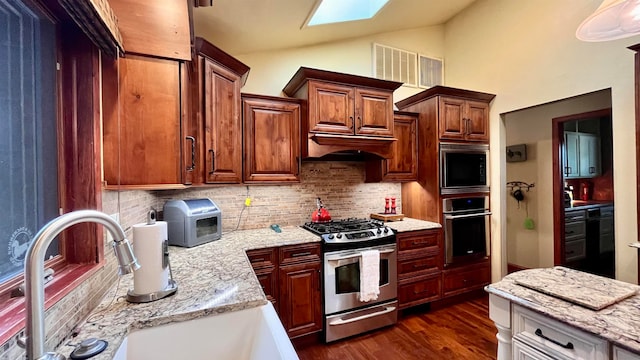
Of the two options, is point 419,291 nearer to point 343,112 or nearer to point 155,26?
point 343,112

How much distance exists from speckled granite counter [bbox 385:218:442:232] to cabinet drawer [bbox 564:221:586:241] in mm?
2039

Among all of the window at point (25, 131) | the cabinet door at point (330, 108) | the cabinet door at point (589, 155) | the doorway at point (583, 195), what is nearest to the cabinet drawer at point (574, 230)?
the doorway at point (583, 195)

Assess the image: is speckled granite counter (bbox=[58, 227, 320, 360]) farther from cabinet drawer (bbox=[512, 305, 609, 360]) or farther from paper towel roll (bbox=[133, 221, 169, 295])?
cabinet drawer (bbox=[512, 305, 609, 360])

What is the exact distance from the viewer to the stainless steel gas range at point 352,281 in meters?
2.33

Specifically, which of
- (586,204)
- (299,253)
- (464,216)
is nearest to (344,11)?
(299,253)

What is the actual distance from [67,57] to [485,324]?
355cm

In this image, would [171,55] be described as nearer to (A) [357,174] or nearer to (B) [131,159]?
(B) [131,159]

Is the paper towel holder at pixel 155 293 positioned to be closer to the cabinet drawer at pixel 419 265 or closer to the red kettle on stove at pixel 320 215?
the red kettle on stove at pixel 320 215

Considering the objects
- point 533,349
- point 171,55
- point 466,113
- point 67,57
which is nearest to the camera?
point 67,57

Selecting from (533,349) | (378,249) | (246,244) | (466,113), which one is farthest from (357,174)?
(533,349)

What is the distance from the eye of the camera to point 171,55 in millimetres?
1371

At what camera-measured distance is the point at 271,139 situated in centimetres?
254

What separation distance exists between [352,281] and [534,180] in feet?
10.1

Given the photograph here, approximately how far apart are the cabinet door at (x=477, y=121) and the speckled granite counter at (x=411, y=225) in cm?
110
